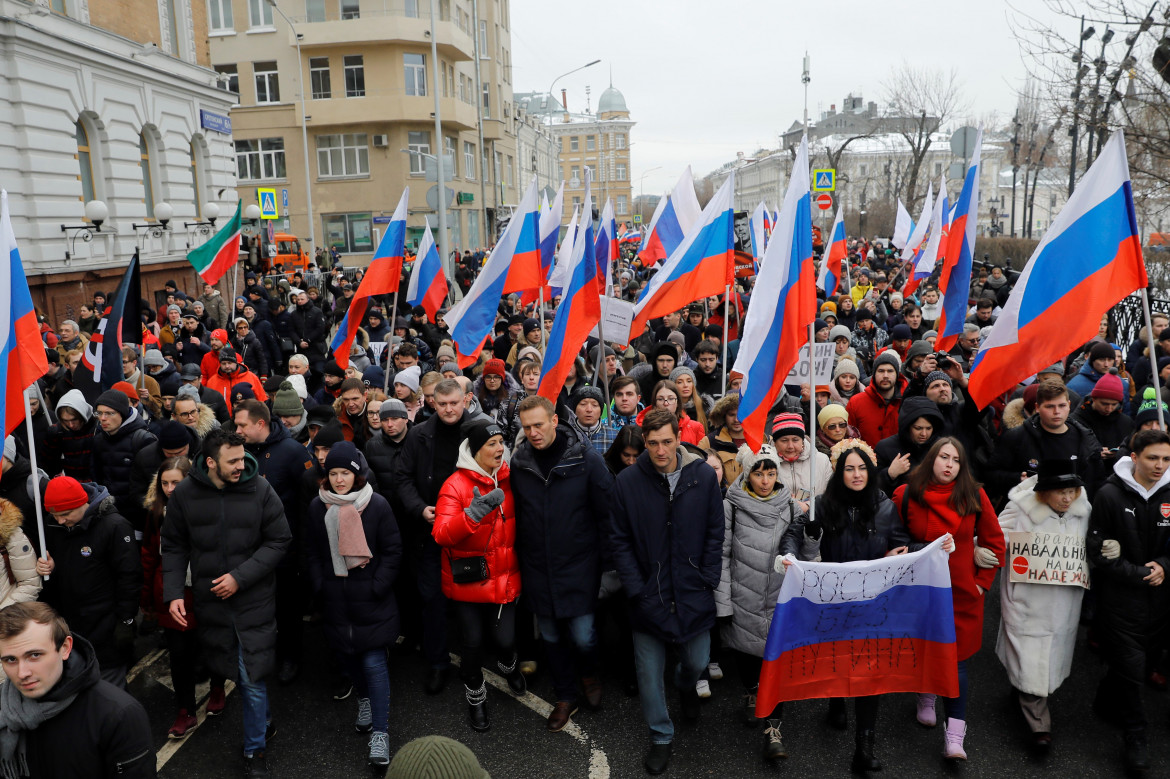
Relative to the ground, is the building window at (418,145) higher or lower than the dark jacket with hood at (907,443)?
higher

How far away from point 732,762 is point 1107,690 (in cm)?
218

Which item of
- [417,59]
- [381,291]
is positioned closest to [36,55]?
[381,291]

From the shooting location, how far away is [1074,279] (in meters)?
4.82

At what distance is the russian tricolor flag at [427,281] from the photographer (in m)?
8.91

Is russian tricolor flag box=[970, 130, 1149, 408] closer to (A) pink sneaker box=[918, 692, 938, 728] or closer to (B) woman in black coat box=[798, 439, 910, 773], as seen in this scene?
(B) woman in black coat box=[798, 439, 910, 773]

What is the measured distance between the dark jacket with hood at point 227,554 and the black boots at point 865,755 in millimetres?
3101

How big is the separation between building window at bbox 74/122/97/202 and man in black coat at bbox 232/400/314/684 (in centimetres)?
1672

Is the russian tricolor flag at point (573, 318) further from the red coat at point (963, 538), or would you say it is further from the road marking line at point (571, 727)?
the red coat at point (963, 538)

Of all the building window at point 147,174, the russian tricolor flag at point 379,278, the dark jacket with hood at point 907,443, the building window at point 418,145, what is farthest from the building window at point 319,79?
the dark jacket with hood at point 907,443

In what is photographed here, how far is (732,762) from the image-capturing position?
454cm

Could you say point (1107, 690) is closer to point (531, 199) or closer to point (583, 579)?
point (583, 579)

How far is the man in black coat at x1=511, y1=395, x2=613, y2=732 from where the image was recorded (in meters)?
4.74

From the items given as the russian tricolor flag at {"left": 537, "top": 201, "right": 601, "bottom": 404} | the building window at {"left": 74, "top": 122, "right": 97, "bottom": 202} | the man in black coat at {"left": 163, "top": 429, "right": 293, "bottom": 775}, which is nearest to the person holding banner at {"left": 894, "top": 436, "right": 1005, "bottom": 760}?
the russian tricolor flag at {"left": 537, "top": 201, "right": 601, "bottom": 404}

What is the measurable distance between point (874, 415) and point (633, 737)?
3.41 m
